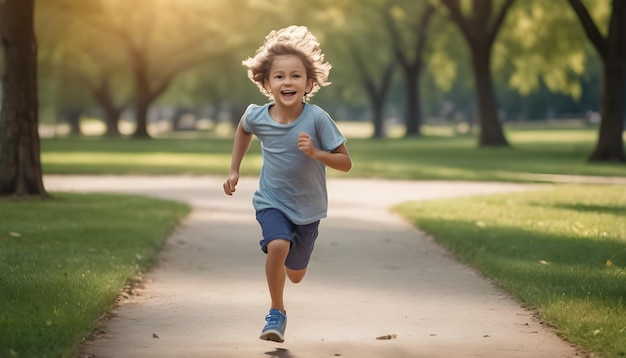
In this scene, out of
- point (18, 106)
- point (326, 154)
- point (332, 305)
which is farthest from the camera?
point (18, 106)

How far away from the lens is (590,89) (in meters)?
92.4

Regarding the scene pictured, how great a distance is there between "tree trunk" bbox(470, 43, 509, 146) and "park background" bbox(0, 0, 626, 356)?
0.17ft

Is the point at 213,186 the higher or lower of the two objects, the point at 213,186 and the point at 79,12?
the lower

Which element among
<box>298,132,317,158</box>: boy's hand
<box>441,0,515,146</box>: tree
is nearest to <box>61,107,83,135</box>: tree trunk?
<box>441,0,515,146</box>: tree

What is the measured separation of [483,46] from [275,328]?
3586cm

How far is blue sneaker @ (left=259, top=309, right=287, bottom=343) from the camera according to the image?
712 cm

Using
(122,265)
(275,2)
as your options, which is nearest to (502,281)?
(122,265)

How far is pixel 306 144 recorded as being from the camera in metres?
6.93

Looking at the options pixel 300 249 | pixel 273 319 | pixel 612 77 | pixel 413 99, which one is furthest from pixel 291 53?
pixel 413 99

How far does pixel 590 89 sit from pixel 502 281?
279ft

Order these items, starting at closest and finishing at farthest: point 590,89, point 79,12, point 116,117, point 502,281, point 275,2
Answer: point 502,281 → point 79,12 → point 275,2 → point 116,117 → point 590,89

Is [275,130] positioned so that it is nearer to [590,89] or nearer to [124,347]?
[124,347]

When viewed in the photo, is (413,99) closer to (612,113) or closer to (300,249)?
(612,113)

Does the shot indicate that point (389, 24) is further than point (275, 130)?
Yes
